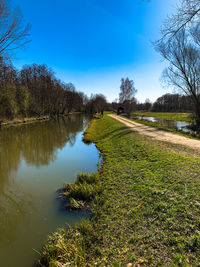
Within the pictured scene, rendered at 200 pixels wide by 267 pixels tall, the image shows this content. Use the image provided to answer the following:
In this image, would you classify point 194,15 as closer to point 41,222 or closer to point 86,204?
point 86,204

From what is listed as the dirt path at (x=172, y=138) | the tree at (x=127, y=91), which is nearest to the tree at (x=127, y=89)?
the tree at (x=127, y=91)

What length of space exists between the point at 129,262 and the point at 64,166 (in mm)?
6146

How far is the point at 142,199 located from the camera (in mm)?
4125

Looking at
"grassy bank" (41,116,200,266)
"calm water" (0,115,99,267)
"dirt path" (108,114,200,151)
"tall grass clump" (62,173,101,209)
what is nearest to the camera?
"grassy bank" (41,116,200,266)

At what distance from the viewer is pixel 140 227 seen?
3.12m

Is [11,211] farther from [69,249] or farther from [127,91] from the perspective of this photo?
[127,91]

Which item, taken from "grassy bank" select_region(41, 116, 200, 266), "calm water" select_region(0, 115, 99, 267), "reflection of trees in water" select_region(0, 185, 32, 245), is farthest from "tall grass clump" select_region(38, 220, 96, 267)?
"reflection of trees in water" select_region(0, 185, 32, 245)

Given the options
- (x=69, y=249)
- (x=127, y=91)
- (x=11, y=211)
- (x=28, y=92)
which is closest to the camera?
(x=69, y=249)

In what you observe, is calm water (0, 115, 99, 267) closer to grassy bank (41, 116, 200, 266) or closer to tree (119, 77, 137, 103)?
grassy bank (41, 116, 200, 266)

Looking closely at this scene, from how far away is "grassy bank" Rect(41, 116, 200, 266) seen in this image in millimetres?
2480

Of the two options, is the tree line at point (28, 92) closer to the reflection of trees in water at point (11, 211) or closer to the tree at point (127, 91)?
the tree at point (127, 91)

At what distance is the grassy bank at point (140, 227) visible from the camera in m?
2.48

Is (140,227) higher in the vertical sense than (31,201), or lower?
higher

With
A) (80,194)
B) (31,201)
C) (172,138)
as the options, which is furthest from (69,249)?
(172,138)
